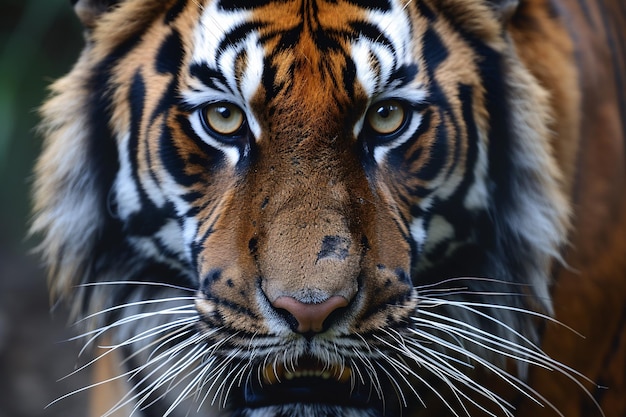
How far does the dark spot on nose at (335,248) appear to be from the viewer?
954 millimetres

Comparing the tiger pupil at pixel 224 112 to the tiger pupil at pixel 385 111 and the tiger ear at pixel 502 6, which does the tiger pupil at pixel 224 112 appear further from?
the tiger ear at pixel 502 6

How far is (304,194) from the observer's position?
39.5 inches

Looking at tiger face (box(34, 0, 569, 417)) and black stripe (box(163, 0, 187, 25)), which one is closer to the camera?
tiger face (box(34, 0, 569, 417))

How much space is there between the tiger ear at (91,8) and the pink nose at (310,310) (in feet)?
1.63

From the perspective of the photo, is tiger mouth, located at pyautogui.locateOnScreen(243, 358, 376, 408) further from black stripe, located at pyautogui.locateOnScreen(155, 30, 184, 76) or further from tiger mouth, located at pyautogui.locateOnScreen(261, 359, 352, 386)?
black stripe, located at pyautogui.locateOnScreen(155, 30, 184, 76)

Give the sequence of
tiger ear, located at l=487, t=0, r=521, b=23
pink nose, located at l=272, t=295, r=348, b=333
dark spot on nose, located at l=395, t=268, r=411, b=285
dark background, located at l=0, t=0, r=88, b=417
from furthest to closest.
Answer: dark background, located at l=0, t=0, r=88, b=417, tiger ear, located at l=487, t=0, r=521, b=23, dark spot on nose, located at l=395, t=268, r=411, b=285, pink nose, located at l=272, t=295, r=348, b=333

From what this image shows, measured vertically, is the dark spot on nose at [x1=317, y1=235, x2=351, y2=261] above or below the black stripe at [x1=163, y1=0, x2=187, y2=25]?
below

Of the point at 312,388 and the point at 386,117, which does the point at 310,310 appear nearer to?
the point at 312,388

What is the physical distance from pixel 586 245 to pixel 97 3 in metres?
0.78

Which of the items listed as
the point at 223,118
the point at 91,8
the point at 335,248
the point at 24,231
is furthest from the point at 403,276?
the point at 24,231

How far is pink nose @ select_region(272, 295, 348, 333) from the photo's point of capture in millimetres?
920

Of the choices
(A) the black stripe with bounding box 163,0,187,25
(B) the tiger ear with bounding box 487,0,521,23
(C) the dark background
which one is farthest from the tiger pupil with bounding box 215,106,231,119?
(C) the dark background

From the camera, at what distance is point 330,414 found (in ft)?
3.48

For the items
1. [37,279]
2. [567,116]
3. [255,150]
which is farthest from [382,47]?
[37,279]
